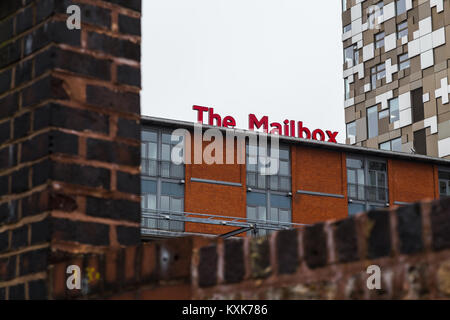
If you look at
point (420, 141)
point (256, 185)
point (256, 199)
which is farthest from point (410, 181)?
point (256, 199)

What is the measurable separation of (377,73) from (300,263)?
5330cm

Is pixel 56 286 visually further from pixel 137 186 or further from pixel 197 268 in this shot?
pixel 197 268

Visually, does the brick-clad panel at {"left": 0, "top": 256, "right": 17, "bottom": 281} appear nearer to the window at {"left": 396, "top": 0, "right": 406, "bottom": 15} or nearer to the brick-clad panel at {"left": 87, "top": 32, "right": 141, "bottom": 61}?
the brick-clad panel at {"left": 87, "top": 32, "right": 141, "bottom": 61}

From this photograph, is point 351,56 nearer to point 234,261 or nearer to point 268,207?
point 268,207

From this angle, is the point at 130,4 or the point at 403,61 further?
the point at 403,61

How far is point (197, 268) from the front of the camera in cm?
227

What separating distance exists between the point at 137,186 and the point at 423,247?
5.21 ft

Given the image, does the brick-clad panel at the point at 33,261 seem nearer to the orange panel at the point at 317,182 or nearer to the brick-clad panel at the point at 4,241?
the brick-clad panel at the point at 4,241

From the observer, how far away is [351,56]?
56156 mm

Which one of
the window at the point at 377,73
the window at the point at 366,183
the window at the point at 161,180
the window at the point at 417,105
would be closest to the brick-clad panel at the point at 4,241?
the window at the point at 161,180

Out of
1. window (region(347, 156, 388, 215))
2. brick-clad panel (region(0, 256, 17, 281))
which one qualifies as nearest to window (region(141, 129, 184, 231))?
window (region(347, 156, 388, 215))

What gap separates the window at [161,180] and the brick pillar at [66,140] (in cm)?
3393

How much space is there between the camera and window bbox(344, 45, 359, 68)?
55.5m

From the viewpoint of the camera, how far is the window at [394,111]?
171 feet
